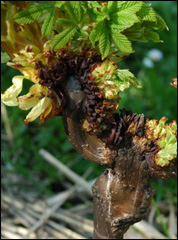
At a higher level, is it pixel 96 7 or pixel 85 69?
pixel 96 7

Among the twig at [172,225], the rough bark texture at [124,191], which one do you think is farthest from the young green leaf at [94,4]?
the twig at [172,225]

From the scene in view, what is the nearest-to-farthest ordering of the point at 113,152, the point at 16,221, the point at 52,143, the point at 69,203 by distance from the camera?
the point at 113,152 < the point at 16,221 < the point at 69,203 < the point at 52,143

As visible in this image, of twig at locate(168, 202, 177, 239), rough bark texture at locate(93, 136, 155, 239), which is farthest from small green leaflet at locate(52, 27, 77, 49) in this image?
twig at locate(168, 202, 177, 239)

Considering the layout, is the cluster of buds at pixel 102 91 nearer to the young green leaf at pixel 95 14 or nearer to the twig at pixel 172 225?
the young green leaf at pixel 95 14

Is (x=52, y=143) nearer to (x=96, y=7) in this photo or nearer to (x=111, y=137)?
(x=111, y=137)

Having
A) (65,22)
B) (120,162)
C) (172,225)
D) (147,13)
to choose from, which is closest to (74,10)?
(65,22)

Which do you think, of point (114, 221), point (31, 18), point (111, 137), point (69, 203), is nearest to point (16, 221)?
point (69, 203)

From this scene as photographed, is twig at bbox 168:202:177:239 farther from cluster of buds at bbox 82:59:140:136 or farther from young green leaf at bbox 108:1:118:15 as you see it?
young green leaf at bbox 108:1:118:15
